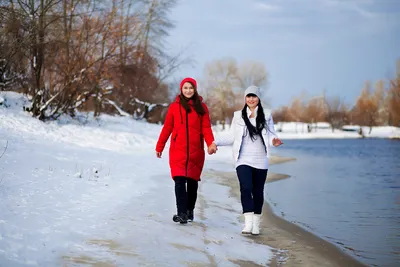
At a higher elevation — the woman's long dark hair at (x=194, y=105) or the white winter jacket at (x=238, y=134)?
the woman's long dark hair at (x=194, y=105)

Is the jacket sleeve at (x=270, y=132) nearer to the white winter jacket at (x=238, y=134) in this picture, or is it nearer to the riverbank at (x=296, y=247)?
the white winter jacket at (x=238, y=134)

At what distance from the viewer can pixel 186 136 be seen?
5301mm

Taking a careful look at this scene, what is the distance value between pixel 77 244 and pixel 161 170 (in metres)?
6.85

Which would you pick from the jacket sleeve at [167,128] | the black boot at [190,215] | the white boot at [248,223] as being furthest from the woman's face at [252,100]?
the black boot at [190,215]

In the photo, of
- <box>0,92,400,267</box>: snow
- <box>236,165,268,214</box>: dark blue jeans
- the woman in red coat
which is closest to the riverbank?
<box>0,92,400,267</box>: snow

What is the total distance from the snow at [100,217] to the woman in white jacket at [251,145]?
1.52ft

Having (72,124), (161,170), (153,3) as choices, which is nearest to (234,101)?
(153,3)

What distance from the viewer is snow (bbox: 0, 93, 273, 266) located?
12.8 ft

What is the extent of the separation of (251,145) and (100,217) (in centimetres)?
197

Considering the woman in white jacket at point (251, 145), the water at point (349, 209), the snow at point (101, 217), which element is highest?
the woman in white jacket at point (251, 145)

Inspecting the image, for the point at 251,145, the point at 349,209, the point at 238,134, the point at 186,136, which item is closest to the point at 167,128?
the point at 186,136

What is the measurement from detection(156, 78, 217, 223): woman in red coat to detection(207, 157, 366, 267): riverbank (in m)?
1.04

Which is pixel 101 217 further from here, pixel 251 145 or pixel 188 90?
pixel 251 145

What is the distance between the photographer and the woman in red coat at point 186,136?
17.4ft
